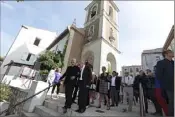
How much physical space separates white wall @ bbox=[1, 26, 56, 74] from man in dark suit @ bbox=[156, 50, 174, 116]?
24.3 m

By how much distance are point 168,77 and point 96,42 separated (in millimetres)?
13210

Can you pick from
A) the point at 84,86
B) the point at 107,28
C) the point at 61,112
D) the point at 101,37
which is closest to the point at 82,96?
the point at 84,86

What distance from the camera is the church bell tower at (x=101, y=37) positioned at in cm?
1522

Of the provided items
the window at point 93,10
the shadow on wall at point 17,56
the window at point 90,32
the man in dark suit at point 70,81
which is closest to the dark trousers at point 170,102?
the man in dark suit at point 70,81

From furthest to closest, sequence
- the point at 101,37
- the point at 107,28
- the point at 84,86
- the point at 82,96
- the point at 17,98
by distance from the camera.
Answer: the point at 107,28, the point at 101,37, the point at 17,98, the point at 84,86, the point at 82,96

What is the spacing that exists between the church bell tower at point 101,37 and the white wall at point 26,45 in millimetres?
11218

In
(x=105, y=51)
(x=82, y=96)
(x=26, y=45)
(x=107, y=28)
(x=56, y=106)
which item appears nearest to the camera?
(x=82, y=96)

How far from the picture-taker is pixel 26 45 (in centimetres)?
2573

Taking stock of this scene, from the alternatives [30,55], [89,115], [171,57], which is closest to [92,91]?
[89,115]

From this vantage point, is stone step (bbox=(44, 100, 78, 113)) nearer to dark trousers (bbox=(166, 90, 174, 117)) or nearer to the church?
dark trousers (bbox=(166, 90, 174, 117))

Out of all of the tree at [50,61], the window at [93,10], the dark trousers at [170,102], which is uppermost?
the window at [93,10]

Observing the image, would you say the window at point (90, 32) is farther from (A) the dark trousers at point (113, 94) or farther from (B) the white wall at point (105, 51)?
(A) the dark trousers at point (113, 94)

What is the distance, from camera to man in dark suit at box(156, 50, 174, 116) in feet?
9.35

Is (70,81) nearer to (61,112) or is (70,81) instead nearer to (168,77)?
(61,112)
